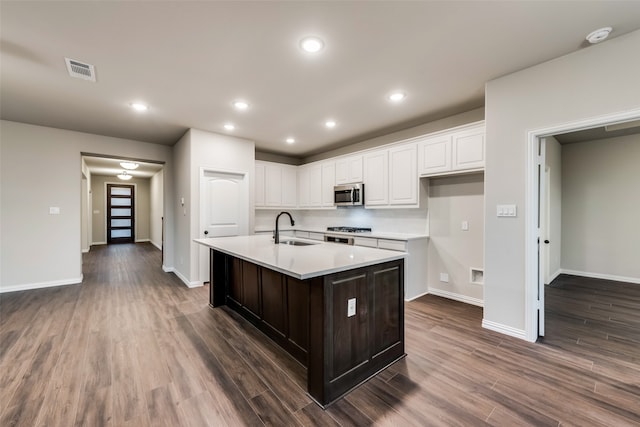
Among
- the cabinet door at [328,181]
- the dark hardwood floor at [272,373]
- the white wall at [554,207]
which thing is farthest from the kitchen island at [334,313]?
the white wall at [554,207]

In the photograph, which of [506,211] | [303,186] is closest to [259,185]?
[303,186]

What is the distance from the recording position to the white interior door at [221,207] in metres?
4.69

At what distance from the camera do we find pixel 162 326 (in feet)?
9.96

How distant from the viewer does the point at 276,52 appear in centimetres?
235

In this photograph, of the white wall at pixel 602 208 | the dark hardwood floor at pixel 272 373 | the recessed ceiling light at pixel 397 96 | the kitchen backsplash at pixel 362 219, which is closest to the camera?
the dark hardwood floor at pixel 272 373

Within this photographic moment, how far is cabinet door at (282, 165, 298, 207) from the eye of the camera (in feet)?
20.1

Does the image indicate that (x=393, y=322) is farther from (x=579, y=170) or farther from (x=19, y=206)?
(x=19, y=206)

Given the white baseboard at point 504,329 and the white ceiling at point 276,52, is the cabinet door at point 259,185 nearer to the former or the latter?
the white ceiling at point 276,52

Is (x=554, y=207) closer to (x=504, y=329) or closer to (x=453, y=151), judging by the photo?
(x=453, y=151)

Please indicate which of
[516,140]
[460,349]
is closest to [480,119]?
[516,140]

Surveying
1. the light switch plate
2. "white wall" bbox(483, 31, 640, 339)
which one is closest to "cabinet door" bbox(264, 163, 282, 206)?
"white wall" bbox(483, 31, 640, 339)

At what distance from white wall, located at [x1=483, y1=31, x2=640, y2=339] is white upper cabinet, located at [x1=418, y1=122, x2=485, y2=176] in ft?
1.49

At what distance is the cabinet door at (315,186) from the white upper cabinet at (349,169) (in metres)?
0.58

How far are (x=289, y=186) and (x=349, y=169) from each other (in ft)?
5.71
